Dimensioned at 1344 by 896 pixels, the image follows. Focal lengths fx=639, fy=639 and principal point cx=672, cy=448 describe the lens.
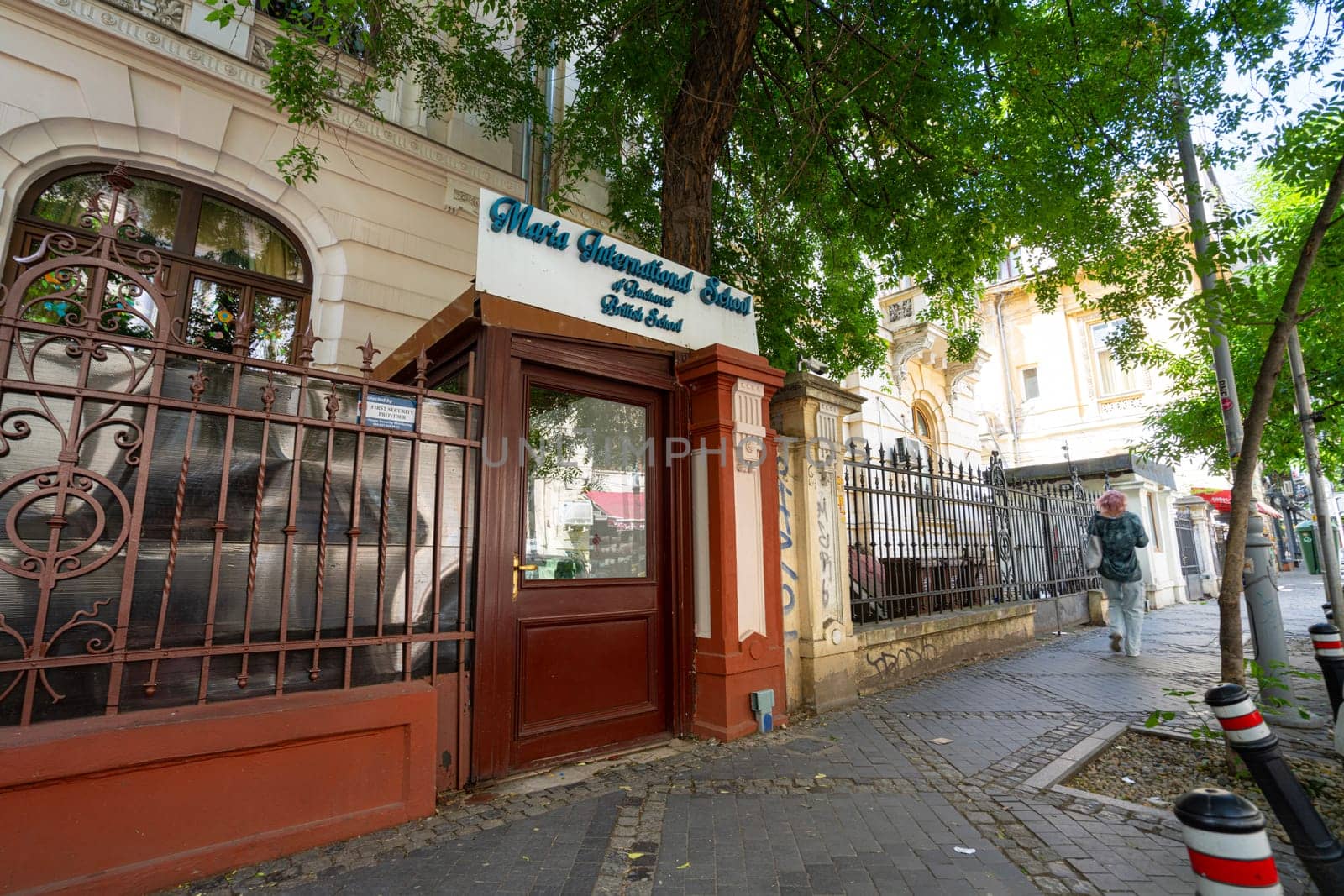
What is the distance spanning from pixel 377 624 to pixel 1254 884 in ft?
11.7

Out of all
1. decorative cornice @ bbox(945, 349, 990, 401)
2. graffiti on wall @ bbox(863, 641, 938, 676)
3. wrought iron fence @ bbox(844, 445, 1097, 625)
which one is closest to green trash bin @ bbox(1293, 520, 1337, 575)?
decorative cornice @ bbox(945, 349, 990, 401)

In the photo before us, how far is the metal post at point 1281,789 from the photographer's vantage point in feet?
7.69

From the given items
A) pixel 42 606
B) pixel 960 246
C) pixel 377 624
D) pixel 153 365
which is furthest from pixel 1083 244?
pixel 42 606

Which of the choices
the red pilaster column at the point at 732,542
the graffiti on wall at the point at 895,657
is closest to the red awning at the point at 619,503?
the red pilaster column at the point at 732,542

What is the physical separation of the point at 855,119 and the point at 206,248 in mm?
7415

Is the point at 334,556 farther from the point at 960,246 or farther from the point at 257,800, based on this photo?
the point at 960,246

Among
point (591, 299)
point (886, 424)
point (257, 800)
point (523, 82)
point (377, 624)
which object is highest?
point (523, 82)

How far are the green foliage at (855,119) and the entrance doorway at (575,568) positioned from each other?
9.02ft

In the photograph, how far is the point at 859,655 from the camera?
587cm

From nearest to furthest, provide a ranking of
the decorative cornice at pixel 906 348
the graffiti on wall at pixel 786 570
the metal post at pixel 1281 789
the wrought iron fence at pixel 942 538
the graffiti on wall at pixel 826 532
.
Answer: the metal post at pixel 1281 789 → the graffiti on wall at pixel 786 570 → the graffiti on wall at pixel 826 532 → the wrought iron fence at pixel 942 538 → the decorative cornice at pixel 906 348

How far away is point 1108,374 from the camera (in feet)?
74.9

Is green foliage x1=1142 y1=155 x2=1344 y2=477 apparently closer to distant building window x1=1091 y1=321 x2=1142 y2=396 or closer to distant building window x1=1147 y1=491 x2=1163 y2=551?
distant building window x1=1147 y1=491 x2=1163 y2=551

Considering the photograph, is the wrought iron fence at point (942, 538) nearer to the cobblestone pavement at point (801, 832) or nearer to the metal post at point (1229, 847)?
the cobblestone pavement at point (801, 832)

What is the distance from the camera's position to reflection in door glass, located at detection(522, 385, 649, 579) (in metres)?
4.35
